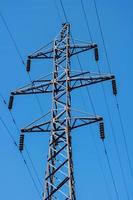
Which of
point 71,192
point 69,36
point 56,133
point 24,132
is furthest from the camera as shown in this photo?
point 69,36

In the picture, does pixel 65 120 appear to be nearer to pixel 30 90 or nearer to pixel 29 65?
pixel 30 90

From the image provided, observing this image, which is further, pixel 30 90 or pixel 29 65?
pixel 29 65

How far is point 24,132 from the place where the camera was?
19.1 m

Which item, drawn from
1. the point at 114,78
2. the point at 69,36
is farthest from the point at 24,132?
the point at 69,36

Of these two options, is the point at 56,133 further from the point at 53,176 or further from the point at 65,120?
the point at 53,176

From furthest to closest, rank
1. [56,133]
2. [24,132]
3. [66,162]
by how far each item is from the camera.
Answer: [24,132], [56,133], [66,162]

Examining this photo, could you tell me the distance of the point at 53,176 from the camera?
16.8 metres

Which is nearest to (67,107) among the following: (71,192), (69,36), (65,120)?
(65,120)

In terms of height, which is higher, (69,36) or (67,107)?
(69,36)

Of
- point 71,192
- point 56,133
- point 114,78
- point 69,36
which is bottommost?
point 71,192

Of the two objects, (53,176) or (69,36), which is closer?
(53,176)

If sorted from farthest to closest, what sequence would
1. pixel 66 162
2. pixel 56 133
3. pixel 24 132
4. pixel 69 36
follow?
pixel 69 36
pixel 24 132
pixel 56 133
pixel 66 162

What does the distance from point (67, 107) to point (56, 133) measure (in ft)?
3.93

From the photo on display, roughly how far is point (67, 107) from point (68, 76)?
6.39ft
